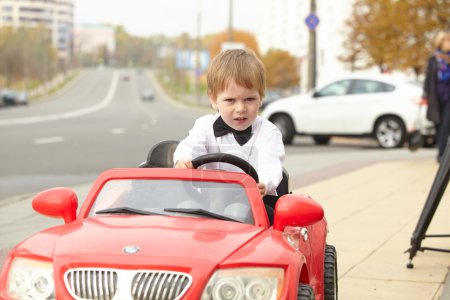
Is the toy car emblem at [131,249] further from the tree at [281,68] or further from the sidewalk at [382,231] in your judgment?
the tree at [281,68]

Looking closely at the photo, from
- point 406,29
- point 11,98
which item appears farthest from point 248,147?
point 11,98

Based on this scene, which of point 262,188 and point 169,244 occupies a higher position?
point 262,188

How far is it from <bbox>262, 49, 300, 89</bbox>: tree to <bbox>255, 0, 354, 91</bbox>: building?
6.27 feet

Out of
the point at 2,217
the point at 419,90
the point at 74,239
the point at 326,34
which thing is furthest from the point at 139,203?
the point at 326,34

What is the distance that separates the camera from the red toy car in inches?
152

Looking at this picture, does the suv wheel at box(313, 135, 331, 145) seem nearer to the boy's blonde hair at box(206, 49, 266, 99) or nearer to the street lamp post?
the street lamp post

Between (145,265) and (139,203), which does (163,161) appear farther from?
(145,265)

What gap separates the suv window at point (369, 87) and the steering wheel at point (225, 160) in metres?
18.7

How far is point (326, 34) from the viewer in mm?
110625

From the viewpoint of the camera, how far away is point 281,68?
10988 centimetres

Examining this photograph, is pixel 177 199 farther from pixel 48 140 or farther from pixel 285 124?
pixel 48 140

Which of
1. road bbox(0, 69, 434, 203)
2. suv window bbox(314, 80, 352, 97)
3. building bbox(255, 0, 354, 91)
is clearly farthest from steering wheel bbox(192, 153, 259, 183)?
building bbox(255, 0, 354, 91)

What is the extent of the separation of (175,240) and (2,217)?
6639 millimetres

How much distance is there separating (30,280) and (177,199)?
0.77m
